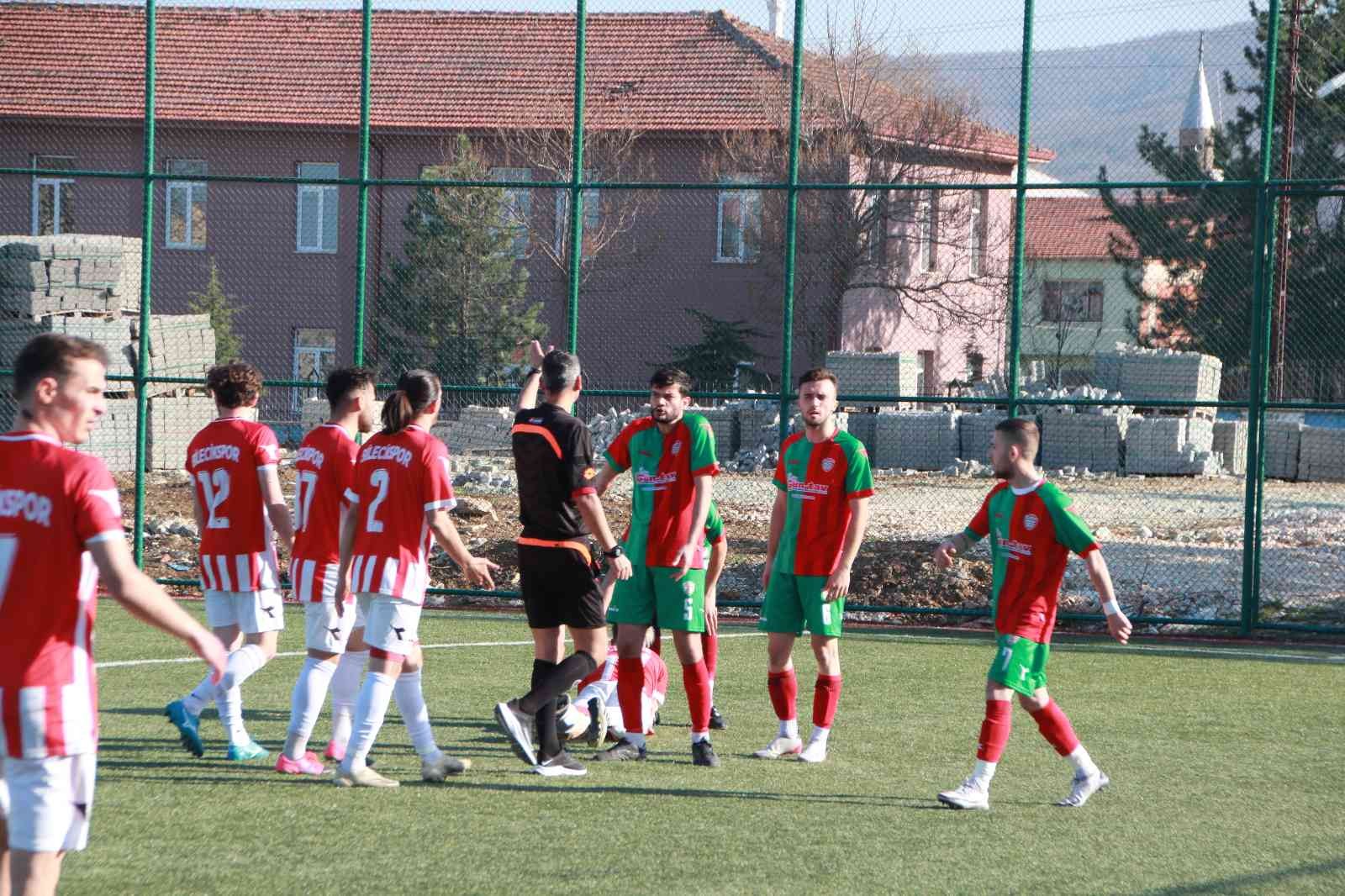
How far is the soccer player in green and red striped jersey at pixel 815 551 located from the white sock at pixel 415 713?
1696 mm

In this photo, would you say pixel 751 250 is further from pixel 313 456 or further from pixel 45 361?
pixel 45 361

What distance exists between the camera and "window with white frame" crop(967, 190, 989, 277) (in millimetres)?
15164

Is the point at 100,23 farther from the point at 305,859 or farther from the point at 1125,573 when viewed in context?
the point at 305,859

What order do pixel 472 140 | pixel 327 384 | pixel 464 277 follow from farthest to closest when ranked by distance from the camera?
pixel 472 140 → pixel 464 277 → pixel 327 384

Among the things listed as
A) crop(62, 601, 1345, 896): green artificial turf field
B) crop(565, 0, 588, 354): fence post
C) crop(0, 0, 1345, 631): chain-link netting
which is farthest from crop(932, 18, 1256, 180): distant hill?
crop(62, 601, 1345, 896): green artificial turf field

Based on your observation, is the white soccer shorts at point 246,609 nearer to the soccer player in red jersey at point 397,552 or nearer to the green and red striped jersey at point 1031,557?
the soccer player in red jersey at point 397,552

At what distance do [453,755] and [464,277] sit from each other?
11.1 metres

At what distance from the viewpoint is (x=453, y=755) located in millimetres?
7059

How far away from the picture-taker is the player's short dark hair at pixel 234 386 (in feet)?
22.5

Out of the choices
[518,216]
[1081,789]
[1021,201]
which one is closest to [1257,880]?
[1081,789]

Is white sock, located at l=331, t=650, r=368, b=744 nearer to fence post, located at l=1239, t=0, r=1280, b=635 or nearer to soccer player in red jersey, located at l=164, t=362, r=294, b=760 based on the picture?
soccer player in red jersey, located at l=164, t=362, r=294, b=760

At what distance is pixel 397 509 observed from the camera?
6324mm

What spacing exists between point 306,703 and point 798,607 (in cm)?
238

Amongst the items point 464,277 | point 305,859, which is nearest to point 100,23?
point 464,277
